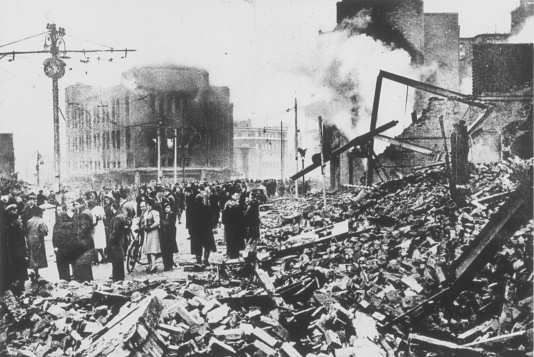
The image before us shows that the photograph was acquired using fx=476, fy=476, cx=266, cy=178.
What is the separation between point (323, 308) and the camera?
21.8ft

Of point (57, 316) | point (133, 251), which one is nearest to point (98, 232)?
point (133, 251)

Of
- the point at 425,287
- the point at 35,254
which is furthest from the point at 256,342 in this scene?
the point at 35,254

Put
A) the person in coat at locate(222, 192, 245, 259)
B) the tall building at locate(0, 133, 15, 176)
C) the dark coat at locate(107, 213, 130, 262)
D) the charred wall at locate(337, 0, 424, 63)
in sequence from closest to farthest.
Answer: the dark coat at locate(107, 213, 130, 262), the person in coat at locate(222, 192, 245, 259), the tall building at locate(0, 133, 15, 176), the charred wall at locate(337, 0, 424, 63)

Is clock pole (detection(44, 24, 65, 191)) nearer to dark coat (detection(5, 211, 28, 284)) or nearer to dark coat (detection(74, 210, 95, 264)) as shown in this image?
dark coat (detection(5, 211, 28, 284))

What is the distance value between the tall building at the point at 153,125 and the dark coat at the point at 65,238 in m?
51.1

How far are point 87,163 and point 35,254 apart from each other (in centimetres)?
6443

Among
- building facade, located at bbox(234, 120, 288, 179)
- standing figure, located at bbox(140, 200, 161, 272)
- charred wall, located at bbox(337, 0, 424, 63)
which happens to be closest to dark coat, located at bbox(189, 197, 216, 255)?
standing figure, located at bbox(140, 200, 161, 272)

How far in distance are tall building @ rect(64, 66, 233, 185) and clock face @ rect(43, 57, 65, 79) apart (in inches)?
1670

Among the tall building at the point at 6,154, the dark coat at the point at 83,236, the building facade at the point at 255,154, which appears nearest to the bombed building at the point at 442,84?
the dark coat at the point at 83,236

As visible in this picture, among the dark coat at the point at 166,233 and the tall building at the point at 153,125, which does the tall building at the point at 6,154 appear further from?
the tall building at the point at 153,125

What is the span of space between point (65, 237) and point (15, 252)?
89 centimetres

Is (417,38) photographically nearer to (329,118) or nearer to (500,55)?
(329,118)

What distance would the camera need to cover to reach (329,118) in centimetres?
3678

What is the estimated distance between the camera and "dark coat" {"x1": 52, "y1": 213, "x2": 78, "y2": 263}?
873 cm
